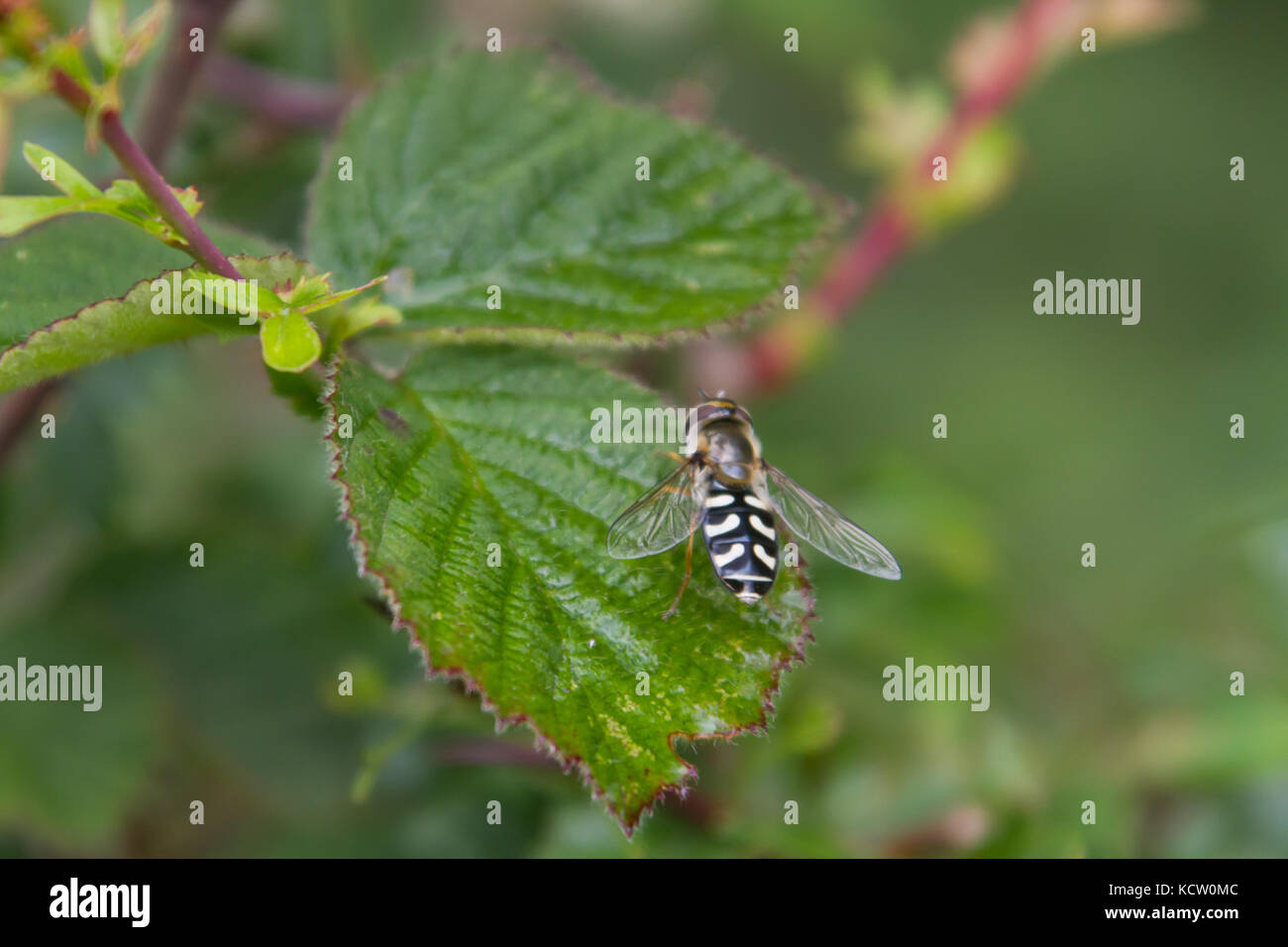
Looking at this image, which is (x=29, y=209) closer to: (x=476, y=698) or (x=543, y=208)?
(x=543, y=208)

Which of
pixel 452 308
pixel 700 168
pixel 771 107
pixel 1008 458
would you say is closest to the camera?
pixel 452 308

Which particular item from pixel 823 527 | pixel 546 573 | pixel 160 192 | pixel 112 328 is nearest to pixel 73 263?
pixel 112 328

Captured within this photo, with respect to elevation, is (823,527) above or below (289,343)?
below

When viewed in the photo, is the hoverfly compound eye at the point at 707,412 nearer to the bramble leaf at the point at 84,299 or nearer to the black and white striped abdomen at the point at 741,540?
the black and white striped abdomen at the point at 741,540

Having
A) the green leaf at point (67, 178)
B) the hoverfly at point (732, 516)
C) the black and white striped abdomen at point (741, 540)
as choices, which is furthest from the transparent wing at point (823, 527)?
the green leaf at point (67, 178)

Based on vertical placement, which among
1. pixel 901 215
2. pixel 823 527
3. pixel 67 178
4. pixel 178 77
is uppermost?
pixel 901 215

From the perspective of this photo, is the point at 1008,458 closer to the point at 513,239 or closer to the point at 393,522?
the point at 513,239
